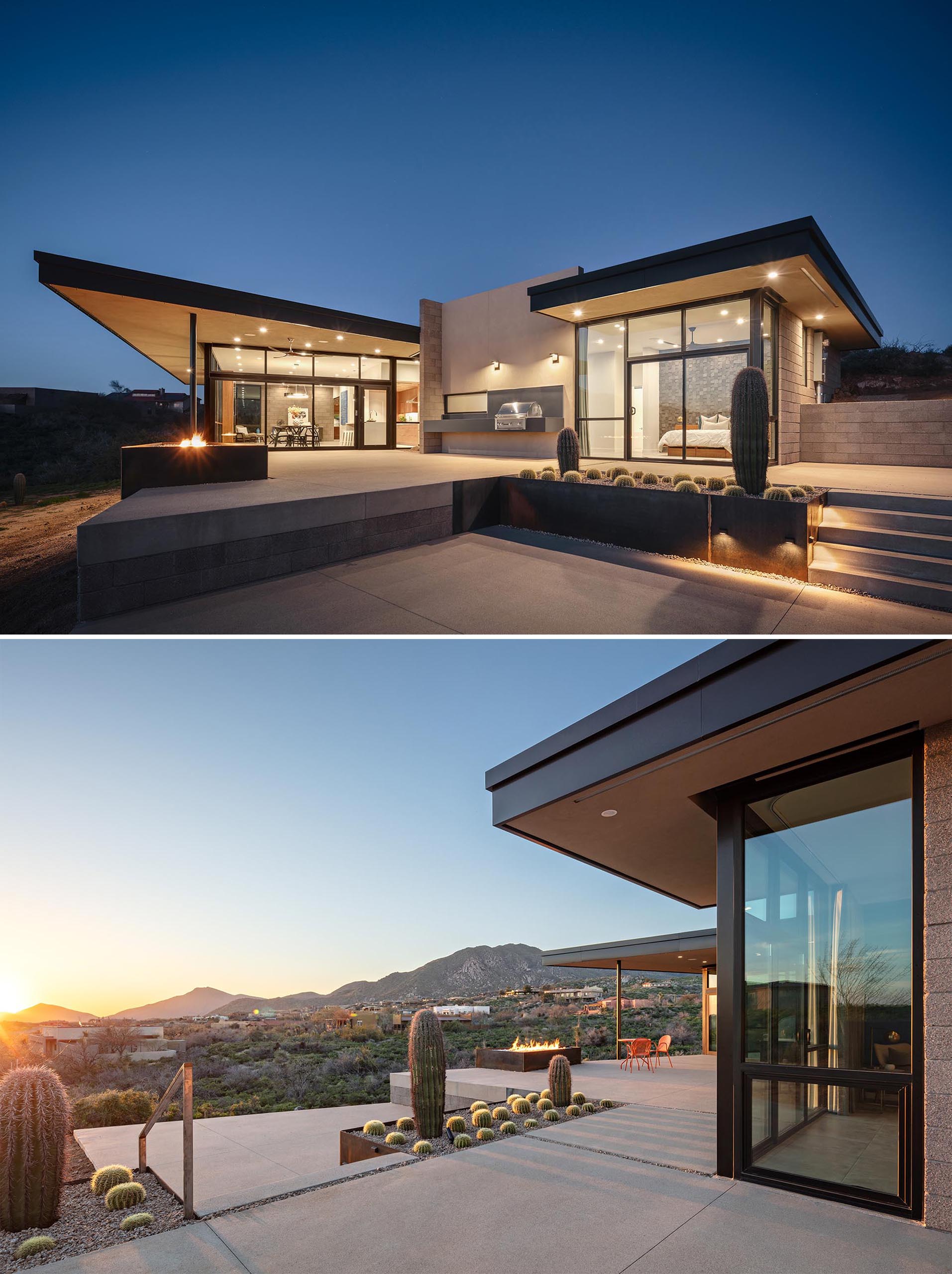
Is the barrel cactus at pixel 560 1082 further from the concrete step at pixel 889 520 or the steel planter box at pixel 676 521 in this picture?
the concrete step at pixel 889 520

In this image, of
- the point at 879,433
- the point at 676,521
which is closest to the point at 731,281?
the point at 879,433

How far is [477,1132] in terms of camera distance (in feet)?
18.9

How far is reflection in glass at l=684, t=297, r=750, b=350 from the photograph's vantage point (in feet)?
36.0

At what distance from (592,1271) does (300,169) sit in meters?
13.5

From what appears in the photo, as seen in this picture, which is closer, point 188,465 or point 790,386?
point 188,465

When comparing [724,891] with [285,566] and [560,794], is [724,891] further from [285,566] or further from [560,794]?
[285,566]

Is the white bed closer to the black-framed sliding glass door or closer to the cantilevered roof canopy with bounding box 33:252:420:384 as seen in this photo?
the cantilevered roof canopy with bounding box 33:252:420:384

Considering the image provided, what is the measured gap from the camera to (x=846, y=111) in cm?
967

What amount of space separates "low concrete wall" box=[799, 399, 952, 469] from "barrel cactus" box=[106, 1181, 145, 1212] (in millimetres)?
13538

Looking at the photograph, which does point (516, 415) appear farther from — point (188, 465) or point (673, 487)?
point (188, 465)

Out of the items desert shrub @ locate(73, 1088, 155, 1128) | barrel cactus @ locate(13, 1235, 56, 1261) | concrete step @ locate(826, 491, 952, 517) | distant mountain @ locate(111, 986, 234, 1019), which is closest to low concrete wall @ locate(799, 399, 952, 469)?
concrete step @ locate(826, 491, 952, 517)

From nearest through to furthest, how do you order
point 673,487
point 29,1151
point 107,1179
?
point 29,1151 < point 107,1179 < point 673,487

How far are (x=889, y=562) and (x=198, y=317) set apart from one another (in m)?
11.4

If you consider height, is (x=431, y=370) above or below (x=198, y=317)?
above
